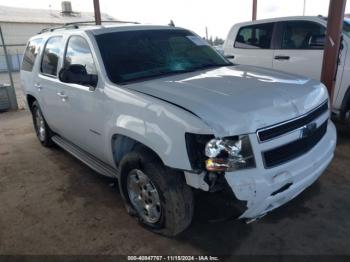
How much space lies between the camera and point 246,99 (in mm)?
2533

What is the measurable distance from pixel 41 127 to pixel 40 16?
117 feet

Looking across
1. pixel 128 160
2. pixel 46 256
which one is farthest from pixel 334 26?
pixel 46 256

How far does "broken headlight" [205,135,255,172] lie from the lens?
229 cm

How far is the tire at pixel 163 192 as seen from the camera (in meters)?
2.57

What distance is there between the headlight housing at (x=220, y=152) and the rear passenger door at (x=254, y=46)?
13.9ft

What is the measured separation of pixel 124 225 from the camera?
321cm

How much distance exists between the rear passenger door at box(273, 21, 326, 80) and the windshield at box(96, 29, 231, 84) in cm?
232

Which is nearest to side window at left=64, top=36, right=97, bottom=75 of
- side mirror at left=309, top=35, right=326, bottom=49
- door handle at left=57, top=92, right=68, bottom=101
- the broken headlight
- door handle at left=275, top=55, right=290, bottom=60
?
door handle at left=57, top=92, right=68, bottom=101

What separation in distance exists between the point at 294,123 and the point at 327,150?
2.05 ft

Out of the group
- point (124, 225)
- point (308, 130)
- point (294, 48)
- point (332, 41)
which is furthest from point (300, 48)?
point (124, 225)

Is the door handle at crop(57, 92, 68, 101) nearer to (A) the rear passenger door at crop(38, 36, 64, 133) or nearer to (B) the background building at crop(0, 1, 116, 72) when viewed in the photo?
(A) the rear passenger door at crop(38, 36, 64, 133)

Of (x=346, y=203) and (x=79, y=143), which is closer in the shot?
(x=346, y=203)

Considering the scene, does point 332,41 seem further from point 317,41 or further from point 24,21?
point 24,21

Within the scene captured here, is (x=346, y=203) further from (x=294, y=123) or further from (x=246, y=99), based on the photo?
(x=246, y=99)
